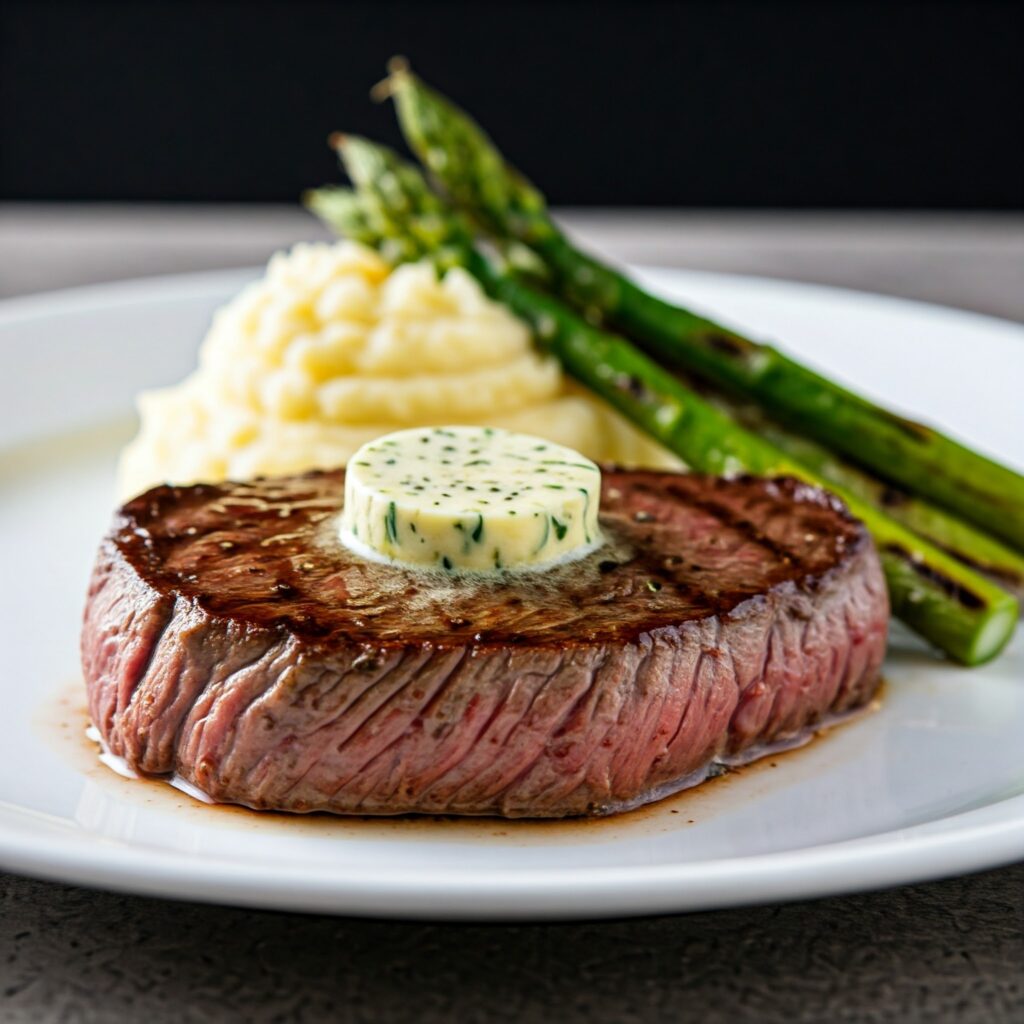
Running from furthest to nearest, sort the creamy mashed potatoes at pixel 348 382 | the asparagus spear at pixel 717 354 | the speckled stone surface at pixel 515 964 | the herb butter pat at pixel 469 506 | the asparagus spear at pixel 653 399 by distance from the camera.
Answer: the creamy mashed potatoes at pixel 348 382 < the asparagus spear at pixel 717 354 < the asparagus spear at pixel 653 399 < the herb butter pat at pixel 469 506 < the speckled stone surface at pixel 515 964

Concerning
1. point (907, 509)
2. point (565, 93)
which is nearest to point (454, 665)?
point (907, 509)

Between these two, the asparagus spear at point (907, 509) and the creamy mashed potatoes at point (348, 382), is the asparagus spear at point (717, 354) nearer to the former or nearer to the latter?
the asparagus spear at point (907, 509)

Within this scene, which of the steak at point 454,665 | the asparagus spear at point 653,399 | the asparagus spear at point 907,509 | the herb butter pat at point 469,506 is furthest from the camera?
the asparagus spear at point 907,509

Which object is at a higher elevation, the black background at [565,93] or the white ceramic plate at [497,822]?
the black background at [565,93]

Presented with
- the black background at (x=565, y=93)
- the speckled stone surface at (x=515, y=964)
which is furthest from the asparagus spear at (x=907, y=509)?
the black background at (x=565, y=93)

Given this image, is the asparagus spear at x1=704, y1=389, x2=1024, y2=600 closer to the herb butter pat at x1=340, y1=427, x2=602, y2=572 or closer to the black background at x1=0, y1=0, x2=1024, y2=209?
the herb butter pat at x1=340, y1=427, x2=602, y2=572

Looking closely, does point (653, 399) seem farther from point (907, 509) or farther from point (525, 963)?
point (525, 963)

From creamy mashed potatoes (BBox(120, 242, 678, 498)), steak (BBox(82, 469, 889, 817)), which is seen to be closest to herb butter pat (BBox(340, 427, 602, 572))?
steak (BBox(82, 469, 889, 817))

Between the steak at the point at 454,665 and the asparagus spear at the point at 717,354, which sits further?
the asparagus spear at the point at 717,354

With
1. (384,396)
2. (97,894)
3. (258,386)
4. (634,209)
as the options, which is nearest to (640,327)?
(384,396)
